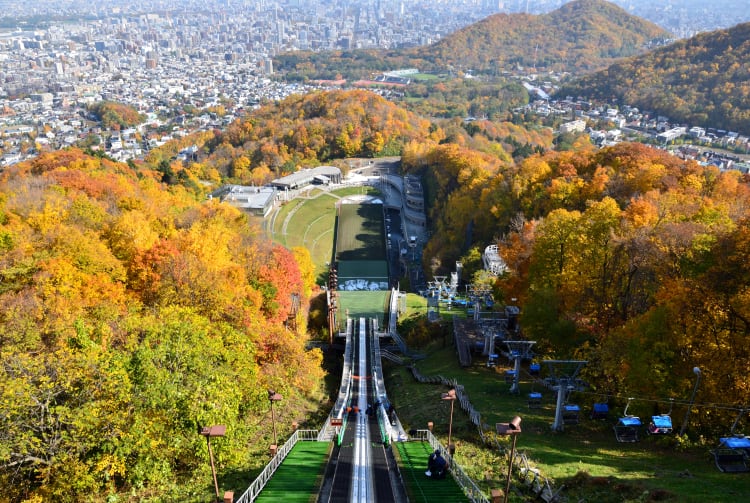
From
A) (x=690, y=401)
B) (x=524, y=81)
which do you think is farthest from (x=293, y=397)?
(x=524, y=81)

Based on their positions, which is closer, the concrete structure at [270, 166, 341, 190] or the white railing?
the white railing

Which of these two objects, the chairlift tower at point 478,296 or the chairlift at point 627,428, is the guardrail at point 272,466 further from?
the chairlift tower at point 478,296

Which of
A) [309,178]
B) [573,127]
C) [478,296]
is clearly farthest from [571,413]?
[573,127]

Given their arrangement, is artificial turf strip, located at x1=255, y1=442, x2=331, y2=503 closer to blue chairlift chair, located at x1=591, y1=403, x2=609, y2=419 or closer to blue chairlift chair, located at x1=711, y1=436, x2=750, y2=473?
blue chairlift chair, located at x1=591, y1=403, x2=609, y2=419

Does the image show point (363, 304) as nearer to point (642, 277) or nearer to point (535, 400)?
point (535, 400)

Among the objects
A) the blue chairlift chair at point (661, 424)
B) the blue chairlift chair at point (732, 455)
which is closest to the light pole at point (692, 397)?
the blue chairlift chair at point (661, 424)

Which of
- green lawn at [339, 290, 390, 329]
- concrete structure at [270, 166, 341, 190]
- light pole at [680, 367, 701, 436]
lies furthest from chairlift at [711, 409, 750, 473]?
concrete structure at [270, 166, 341, 190]
